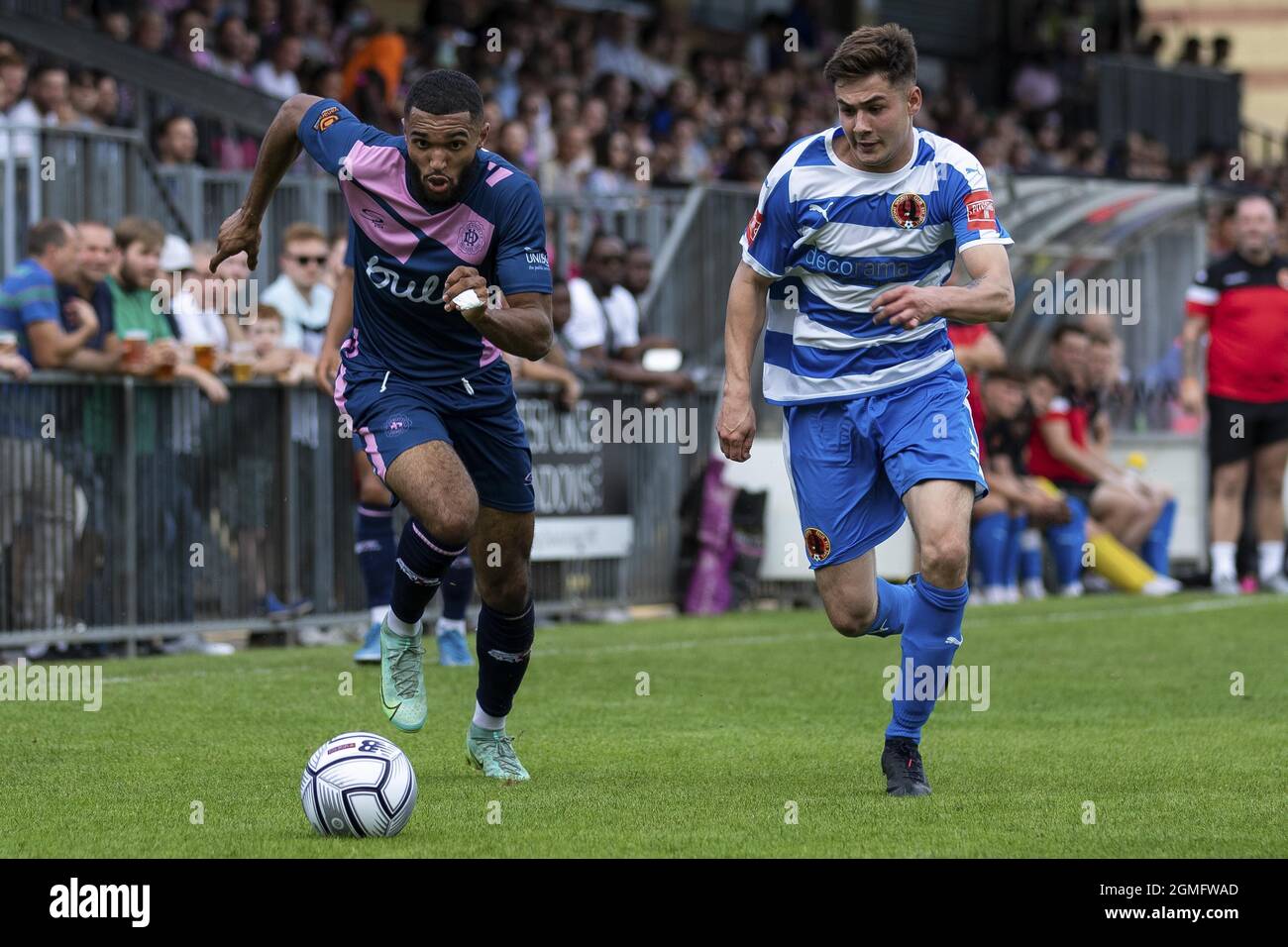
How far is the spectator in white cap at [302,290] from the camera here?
13695mm

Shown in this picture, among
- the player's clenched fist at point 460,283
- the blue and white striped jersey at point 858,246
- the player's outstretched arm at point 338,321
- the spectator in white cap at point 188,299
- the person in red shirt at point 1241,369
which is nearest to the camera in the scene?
the player's clenched fist at point 460,283

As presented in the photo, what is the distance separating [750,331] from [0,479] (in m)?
5.41

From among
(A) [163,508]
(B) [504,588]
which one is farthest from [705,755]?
(A) [163,508]

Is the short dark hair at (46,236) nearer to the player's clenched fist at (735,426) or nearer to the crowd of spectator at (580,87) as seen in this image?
the crowd of spectator at (580,87)

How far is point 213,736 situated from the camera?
29.1ft

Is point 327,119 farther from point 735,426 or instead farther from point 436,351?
point 735,426

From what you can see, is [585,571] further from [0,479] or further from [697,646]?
[0,479]

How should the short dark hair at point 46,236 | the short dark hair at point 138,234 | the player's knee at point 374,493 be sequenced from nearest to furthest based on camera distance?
the player's knee at point 374,493, the short dark hair at point 46,236, the short dark hair at point 138,234

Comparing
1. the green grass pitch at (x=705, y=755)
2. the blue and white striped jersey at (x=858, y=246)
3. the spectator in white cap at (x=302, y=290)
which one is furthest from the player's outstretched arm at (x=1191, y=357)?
the blue and white striped jersey at (x=858, y=246)

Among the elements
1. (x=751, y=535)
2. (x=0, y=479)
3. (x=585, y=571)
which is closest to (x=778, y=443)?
(x=751, y=535)

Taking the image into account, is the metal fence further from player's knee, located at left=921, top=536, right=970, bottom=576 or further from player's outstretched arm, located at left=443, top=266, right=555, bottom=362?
player's knee, located at left=921, top=536, right=970, bottom=576

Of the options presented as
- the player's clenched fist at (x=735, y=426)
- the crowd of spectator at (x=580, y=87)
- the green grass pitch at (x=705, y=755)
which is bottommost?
the green grass pitch at (x=705, y=755)

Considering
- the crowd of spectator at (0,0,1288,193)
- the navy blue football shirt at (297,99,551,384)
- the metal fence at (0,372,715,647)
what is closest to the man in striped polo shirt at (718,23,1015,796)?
the navy blue football shirt at (297,99,551,384)

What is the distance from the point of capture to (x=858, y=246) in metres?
7.68
